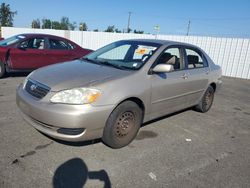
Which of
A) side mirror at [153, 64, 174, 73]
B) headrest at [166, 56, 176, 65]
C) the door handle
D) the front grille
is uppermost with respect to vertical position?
headrest at [166, 56, 176, 65]

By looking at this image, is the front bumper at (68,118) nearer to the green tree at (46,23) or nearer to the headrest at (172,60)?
the headrest at (172,60)

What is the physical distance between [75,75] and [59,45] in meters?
5.58

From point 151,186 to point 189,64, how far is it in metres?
2.85

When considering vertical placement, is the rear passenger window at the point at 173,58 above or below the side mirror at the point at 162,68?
above

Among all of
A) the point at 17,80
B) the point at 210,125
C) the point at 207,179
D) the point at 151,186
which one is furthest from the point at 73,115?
the point at 17,80

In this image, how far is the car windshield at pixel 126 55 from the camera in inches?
152

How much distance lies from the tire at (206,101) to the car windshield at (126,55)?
2.01 metres

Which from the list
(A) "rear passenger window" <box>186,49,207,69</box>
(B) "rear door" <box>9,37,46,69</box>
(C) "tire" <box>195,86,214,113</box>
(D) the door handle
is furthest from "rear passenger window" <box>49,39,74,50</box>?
(D) the door handle

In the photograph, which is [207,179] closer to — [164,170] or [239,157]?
[164,170]

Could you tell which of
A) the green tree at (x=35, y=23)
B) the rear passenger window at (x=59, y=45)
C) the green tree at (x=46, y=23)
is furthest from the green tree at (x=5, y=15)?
the rear passenger window at (x=59, y=45)

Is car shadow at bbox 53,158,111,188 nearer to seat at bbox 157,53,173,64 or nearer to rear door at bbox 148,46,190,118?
rear door at bbox 148,46,190,118

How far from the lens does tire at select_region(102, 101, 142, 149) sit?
3209 millimetres

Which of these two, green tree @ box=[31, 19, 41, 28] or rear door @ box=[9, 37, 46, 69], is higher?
green tree @ box=[31, 19, 41, 28]

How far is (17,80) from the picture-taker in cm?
751
